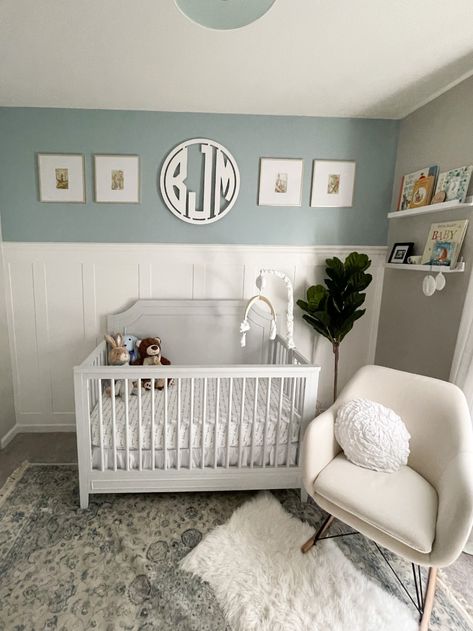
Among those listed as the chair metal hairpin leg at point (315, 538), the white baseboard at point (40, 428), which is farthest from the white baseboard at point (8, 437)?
the chair metal hairpin leg at point (315, 538)

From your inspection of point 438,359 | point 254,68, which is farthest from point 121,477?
point 254,68

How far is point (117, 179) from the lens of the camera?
88.0 inches

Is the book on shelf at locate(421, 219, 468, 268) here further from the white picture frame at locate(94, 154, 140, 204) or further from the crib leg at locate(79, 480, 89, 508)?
the crib leg at locate(79, 480, 89, 508)

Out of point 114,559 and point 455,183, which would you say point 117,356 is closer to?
point 114,559

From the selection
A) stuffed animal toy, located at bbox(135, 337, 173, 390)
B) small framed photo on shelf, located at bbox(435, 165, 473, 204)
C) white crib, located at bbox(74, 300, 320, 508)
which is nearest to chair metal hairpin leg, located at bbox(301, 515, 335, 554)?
Result: white crib, located at bbox(74, 300, 320, 508)

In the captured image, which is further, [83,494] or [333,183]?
[333,183]

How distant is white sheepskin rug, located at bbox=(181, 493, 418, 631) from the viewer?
1208 mm

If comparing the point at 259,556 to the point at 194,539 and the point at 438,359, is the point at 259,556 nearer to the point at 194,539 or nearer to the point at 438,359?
the point at 194,539

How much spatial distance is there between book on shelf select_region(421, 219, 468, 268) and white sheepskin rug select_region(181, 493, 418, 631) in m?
1.56

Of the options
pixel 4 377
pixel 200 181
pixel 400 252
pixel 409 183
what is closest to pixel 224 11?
pixel 200 181

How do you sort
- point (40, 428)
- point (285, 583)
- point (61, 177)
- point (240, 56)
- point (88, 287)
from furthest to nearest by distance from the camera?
point (40, 428) → point (88, 287) → point (61, 177) → point (240, 56) → point (285, 583)

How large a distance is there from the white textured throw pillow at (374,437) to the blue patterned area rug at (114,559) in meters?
0.47

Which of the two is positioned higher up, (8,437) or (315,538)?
(315,538)

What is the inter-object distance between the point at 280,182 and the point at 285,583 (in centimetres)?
229
